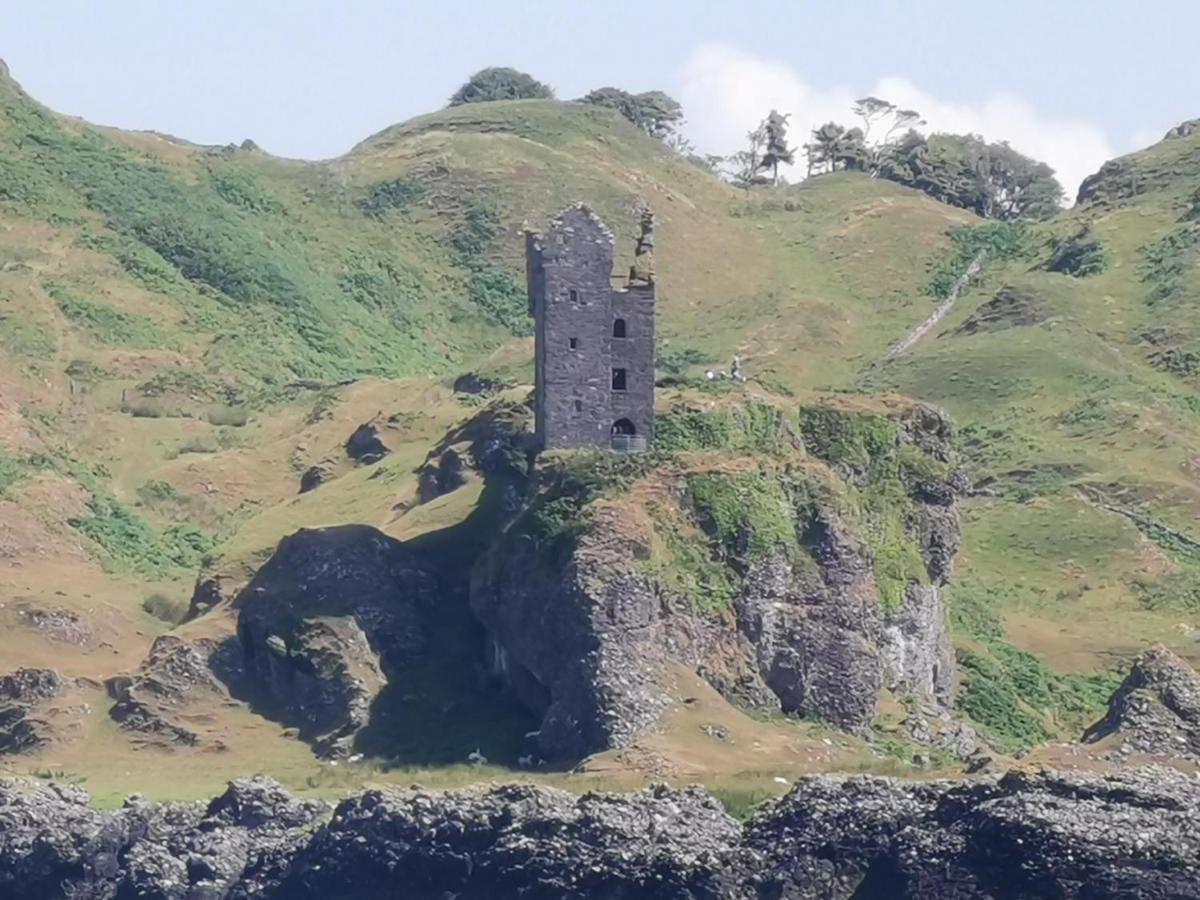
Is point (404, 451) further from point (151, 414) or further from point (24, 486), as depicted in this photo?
point (151, 414)

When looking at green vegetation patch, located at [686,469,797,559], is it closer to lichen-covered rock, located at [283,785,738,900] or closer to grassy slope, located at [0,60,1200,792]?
grassy slope, located at [0,60,1200,792]

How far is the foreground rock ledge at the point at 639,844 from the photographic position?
74.8 m

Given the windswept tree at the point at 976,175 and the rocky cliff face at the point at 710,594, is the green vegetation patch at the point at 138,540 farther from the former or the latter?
the windswept tree at the point at 976,175

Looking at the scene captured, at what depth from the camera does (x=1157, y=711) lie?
3337 inches

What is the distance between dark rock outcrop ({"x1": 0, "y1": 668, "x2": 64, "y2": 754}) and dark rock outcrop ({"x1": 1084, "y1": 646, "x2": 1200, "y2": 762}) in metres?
25.7

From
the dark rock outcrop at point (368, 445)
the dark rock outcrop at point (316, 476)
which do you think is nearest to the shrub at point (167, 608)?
the dark rock outcrop at point (316, 476)

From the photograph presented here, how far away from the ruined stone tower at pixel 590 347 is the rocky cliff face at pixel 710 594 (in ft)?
4.44

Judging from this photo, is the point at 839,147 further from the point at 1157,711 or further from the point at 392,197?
the point at 1157,711

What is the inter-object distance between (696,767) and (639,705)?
3.31m

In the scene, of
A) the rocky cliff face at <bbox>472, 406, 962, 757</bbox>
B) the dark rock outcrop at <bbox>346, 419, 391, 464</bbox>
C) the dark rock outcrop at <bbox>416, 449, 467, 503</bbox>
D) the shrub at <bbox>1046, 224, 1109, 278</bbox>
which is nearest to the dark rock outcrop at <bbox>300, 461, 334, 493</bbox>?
the dark rock outcrop at <bbox>346, 419, 391, 464</bbox>

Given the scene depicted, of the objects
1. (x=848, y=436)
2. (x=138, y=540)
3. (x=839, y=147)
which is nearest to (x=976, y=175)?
(x=839, y=147)

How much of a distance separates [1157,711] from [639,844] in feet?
41.9

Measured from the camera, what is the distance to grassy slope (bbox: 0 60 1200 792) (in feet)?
371

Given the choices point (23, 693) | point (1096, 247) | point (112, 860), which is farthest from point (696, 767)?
point (1096, 247)
